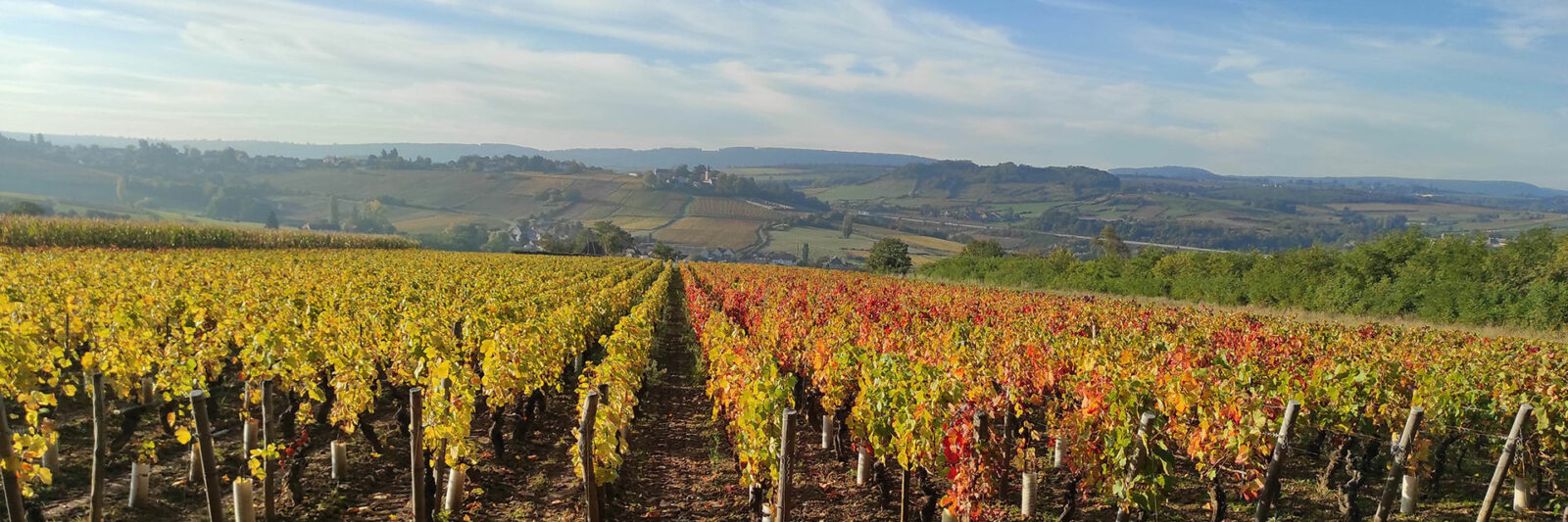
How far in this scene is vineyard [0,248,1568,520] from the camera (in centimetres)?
606

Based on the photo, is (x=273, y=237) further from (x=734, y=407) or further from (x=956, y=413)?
(x=956, y=413)

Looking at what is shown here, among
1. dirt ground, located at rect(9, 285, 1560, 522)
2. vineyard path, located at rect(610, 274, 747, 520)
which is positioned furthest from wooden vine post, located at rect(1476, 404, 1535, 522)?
vineyard path, located at rect(610, 274, 747, 520)

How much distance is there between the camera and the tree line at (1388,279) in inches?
909

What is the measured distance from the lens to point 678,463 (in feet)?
28.2

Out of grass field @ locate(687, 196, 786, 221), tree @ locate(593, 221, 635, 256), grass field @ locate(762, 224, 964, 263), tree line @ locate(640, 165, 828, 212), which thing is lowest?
grass field @ locate(762, 224, 964, 263)

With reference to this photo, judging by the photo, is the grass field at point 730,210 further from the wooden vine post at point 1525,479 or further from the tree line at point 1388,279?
the wooden vine post at point 1525,479

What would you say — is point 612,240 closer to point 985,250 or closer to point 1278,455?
point 985,250

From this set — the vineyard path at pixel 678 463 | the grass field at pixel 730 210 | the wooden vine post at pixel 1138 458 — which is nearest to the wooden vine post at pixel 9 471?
the vineyard path at pixel 678 463

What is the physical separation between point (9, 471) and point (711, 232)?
11124 cm

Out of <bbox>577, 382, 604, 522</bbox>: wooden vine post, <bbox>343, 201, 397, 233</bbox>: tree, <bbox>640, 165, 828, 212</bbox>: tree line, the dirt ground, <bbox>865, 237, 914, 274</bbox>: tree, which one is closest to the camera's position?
<bbox>577, 382, 604, 522</bbox>: wooden vine post

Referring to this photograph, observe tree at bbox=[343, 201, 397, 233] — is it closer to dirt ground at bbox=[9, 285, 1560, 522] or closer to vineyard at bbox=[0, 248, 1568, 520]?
vineyard at bbox=[0, 248, 1568, 520]

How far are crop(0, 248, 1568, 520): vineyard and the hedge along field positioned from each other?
28.5 m

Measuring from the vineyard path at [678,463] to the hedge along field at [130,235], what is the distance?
33.3m

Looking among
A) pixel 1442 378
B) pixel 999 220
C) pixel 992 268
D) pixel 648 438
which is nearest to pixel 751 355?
pixel 648 438
